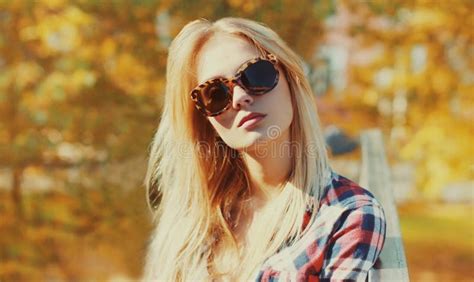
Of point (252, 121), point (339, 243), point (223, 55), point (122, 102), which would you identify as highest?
point (223, 55)

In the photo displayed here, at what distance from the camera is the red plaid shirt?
1190mm

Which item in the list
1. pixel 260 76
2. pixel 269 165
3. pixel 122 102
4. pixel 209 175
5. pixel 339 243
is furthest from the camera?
pixel 122 102

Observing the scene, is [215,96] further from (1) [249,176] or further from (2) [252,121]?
(1) [249,176]

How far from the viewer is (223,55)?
1.40 meters

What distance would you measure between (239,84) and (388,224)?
1.62 feet

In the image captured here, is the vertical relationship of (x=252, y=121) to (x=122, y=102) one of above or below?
above

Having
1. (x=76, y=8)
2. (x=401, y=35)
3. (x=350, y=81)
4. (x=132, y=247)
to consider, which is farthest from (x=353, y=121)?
(x=76, y=8)

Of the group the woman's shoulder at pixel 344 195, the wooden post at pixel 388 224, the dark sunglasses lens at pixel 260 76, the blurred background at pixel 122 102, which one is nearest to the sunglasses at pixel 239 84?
the dark sunglasses lens at pixel 260 76

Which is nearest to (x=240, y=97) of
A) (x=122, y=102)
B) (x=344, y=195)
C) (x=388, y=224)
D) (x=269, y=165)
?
(x=269, y=165)

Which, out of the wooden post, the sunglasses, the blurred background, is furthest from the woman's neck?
the blurred background

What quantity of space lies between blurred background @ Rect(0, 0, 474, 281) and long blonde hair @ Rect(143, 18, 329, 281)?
3416 millimetres

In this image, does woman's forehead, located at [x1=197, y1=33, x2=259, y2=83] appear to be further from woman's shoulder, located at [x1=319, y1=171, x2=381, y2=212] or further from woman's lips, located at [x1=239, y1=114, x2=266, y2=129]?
woman's shoulder, located at [x1=319, y1=171, x2=381, y2=212]

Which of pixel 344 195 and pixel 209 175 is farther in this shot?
pixel 209 175

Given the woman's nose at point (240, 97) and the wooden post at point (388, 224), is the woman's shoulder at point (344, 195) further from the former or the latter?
the woman's nose at point (240, 97)
